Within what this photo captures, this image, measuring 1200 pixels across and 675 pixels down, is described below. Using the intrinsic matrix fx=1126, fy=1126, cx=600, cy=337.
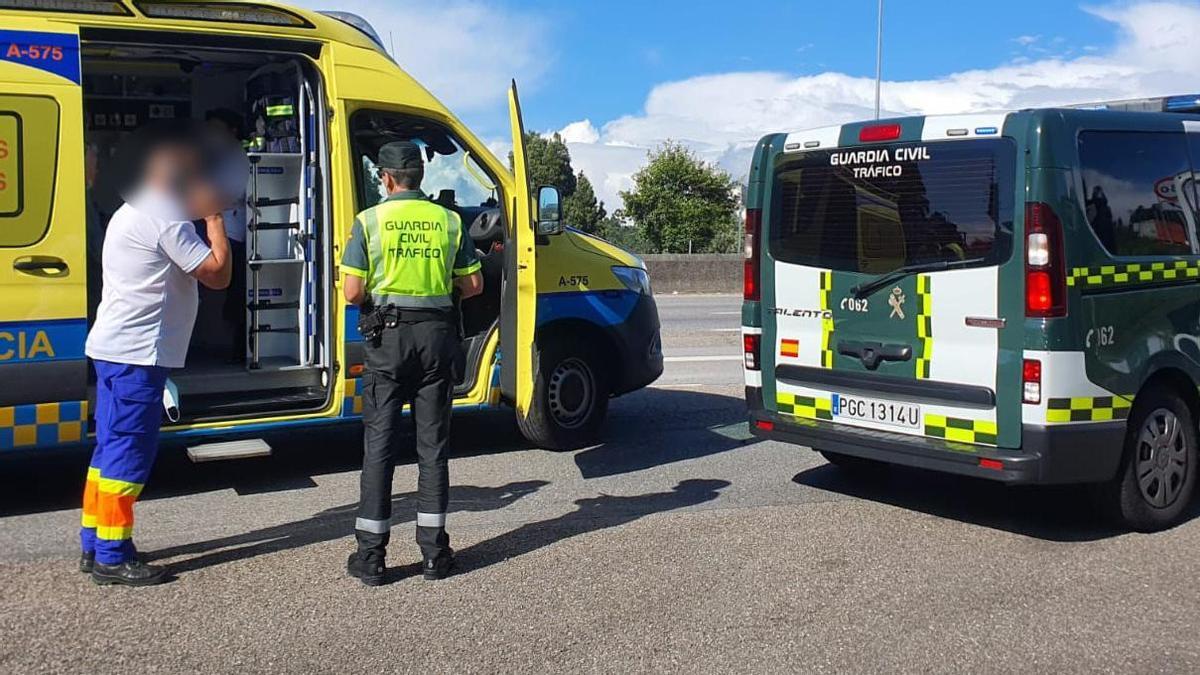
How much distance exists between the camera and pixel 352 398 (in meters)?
6.73

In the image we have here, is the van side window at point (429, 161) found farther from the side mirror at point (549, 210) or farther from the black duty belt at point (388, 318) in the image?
the black duty belt at point (388, 318)

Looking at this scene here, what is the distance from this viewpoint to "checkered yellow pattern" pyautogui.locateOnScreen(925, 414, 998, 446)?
17.6 feet

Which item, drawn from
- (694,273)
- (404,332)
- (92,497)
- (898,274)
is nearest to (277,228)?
(404,332)

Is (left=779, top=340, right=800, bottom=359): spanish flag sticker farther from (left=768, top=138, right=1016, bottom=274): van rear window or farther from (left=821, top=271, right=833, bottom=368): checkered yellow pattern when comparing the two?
(left=768, top=138, right=1016, bottom=274): van rear window

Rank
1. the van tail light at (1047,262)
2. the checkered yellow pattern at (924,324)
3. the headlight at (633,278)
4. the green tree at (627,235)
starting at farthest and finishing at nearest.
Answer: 1. the green tree at (627,235)
2. the headlight at (633,278)
3. the checkered yellow pattern at (924,324)
4. the van tail light at (1047,262)

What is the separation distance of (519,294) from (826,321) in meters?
1.67

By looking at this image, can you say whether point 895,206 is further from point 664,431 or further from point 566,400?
point 664,431

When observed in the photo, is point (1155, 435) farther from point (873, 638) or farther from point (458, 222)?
point (458, 222)

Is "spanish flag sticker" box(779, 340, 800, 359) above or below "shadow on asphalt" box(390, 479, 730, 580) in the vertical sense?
above

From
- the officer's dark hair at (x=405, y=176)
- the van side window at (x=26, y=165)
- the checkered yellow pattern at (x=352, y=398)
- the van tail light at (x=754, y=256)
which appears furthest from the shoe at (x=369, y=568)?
the van tail light at (x=754, y=256)

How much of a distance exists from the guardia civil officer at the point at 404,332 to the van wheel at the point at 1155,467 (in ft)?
10.8

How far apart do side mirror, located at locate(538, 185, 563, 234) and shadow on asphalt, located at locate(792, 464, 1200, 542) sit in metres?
2.17

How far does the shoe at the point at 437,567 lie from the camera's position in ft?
16.0

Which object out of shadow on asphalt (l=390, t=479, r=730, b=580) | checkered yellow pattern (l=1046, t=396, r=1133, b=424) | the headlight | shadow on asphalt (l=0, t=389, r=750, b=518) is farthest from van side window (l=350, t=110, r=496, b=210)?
checkered yellow pattern (l=1046, t=396, r=1133, b=424)
